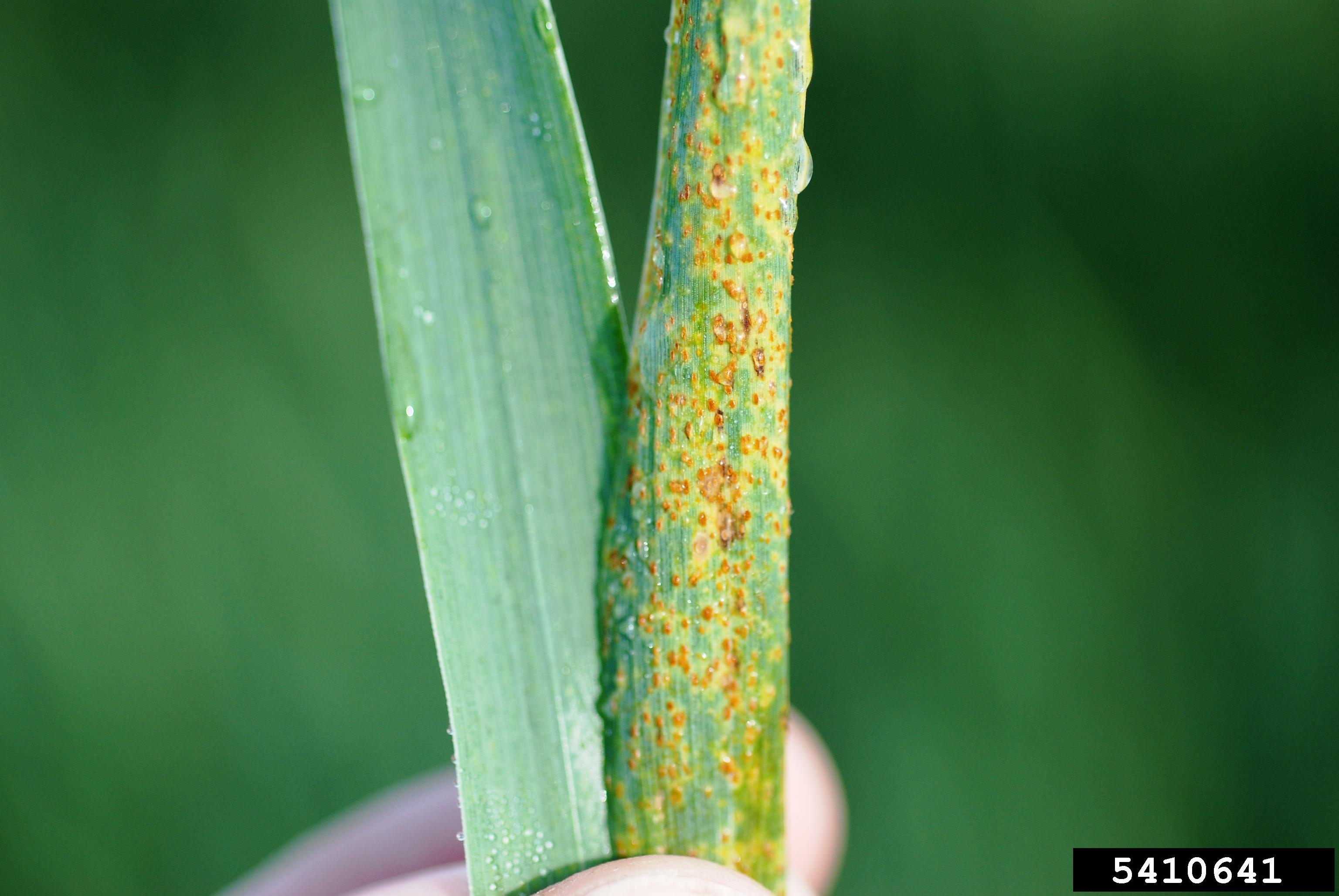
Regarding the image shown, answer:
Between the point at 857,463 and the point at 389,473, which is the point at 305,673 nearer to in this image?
the point at 389,473

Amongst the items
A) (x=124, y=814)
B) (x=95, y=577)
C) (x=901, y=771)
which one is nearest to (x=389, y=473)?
(x=95, y=577)

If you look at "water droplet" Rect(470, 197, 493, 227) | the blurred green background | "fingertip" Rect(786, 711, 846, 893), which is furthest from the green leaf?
the blurred green background

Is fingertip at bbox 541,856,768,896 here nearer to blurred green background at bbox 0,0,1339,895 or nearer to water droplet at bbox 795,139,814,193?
water droplet at bbox 795,139,814,193

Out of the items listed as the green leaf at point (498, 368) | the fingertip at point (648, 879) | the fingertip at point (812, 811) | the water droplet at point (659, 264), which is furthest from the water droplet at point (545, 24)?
the fingertip at point (812, 811)

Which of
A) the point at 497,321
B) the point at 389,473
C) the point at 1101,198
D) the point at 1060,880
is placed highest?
the point at 1101,198

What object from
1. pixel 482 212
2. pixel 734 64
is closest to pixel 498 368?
pixel 482 212

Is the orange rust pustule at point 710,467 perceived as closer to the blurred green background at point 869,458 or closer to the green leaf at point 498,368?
the green leaf at point 498,368
